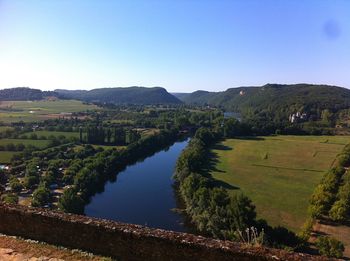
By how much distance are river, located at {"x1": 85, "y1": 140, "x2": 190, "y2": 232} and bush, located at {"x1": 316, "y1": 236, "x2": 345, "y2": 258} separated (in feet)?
50.6

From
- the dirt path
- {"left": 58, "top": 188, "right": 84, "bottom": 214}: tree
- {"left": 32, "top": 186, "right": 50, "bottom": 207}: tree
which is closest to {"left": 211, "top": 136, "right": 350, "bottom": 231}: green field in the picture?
{"left": 58, "top": 188, "right": 84, "bottom": 214}: tree

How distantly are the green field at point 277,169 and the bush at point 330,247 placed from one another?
8309mm

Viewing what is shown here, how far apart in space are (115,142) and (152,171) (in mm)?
33110

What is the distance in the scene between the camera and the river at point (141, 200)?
45438mm

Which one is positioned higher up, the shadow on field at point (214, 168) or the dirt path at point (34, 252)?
the dirt path at point (34, 252)

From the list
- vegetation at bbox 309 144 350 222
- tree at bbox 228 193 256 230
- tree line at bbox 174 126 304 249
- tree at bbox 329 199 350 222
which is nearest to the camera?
tree line at bbox 174 126 304 249

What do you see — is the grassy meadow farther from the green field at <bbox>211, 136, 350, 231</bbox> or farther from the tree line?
the tree line

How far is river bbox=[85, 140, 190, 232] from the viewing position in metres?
45.4

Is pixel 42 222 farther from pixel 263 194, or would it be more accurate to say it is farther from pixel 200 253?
pixel 263 194

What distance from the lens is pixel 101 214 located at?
157ft

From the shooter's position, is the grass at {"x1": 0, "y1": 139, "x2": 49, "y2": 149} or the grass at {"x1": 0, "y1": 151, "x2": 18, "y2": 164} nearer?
the grass at {"x1": 0, "y1": 151, "x2": 18, "y2": 164}

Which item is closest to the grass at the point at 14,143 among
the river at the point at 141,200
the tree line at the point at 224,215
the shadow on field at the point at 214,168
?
the river at the point at 141,200

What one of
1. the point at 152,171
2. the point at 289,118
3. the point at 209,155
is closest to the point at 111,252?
the point at 152,171

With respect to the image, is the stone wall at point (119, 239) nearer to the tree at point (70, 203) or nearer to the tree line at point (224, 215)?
the tree line at point (224, 215)
